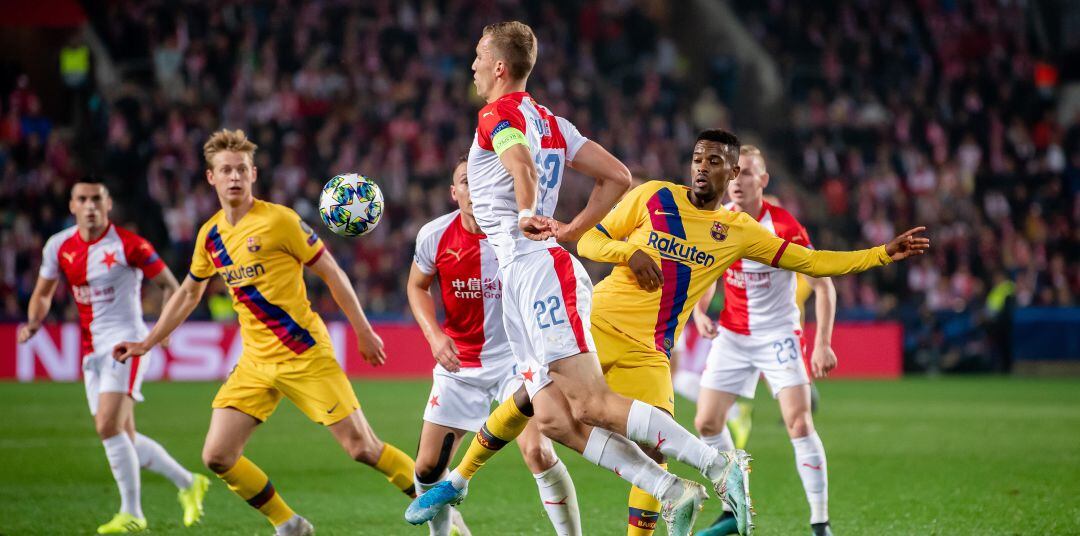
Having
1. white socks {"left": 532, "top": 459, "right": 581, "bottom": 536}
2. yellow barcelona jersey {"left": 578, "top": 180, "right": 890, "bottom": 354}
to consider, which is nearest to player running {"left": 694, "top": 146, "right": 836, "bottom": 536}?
yellow barcelona jersey {"left": 578, "top": 180, "right": 890, "bottom": 354}

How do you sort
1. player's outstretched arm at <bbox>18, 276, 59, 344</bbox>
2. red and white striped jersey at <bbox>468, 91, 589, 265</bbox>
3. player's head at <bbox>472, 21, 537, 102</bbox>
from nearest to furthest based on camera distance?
red and white striped jersey at <bbox>468, 91, 589, 265</bbox>, player's head at <bbox>472, 21, 537, 102</bbox>, player's outstretched arm at <bbox>18, 276, 59, 344</bbox>

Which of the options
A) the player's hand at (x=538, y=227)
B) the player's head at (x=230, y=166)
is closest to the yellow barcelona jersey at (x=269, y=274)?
the player's head at (x=230, y=166)

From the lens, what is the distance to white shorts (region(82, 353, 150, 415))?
27.4 feet

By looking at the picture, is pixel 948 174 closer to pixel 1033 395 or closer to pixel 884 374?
pixel 884 374

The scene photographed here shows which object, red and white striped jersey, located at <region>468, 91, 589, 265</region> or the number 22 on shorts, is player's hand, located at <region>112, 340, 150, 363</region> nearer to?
red and white striped jersey, located at <region>468, 91, 589, 265</region>

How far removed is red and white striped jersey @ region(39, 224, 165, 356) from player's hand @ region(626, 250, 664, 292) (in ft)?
14.4

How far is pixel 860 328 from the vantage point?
67.1 feet

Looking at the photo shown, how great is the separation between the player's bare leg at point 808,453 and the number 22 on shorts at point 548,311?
7.57 ft

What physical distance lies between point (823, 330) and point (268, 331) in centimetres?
351

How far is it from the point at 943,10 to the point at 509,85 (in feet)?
82.8

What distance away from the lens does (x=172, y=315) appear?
752cm

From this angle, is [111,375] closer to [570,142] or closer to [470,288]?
[470,288]

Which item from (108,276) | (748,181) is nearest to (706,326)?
(748,181)

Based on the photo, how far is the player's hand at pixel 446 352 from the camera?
21.1 feet
